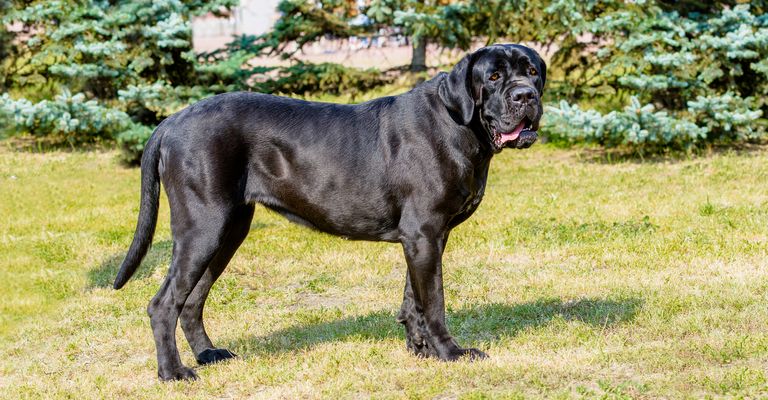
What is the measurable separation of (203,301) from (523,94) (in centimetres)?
238

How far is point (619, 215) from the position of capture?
949 cm

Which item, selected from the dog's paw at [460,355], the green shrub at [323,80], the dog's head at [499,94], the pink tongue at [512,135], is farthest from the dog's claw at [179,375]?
the green shrub at [323,80]

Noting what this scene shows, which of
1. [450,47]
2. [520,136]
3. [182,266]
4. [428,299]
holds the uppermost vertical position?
[520,136]

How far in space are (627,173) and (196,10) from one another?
6.09 meters

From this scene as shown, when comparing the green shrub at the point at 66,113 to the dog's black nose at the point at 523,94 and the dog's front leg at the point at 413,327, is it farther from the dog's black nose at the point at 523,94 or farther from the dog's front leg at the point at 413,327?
the dog's black nose at the point at 523,94

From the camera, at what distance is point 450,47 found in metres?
14.1

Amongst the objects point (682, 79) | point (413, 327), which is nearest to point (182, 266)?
point (413, 327)

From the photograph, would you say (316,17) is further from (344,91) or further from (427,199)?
(427,199)

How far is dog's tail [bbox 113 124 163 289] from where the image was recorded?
18.0 ft

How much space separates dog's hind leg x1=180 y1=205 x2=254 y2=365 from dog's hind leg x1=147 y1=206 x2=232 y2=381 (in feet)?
1.08

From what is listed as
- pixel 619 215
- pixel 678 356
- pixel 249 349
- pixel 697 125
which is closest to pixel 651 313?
pixel 678 356

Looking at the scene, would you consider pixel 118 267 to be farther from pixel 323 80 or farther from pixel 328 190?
pixel 323 80

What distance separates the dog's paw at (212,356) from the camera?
225 inches

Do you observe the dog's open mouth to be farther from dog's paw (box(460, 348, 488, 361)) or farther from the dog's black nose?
dog's paw (box(460, 348, 488, 361))
